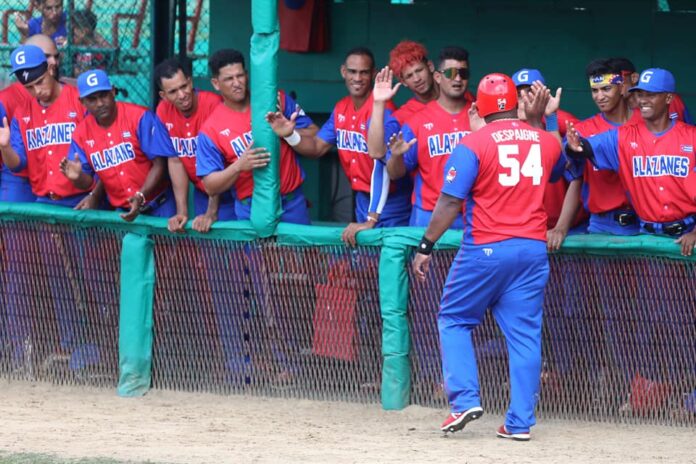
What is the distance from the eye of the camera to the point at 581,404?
20.8ft

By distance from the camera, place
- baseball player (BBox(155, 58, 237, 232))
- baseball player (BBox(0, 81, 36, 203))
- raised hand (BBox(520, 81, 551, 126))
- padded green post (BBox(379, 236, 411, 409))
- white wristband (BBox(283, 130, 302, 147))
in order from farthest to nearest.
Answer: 1. baseball player (BBox(0, 81, 36, 203))
2. baseball player (BBox(155, 58, 237, 232))
3. white wristband (BBox(283, 130, 302, 147))
4. padded green post (BBox(379, 236, 411, 409))
5. raised hand (BBox(520, 81, 551, 126))

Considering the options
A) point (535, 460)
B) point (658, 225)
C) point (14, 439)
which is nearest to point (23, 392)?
point (14, 439)

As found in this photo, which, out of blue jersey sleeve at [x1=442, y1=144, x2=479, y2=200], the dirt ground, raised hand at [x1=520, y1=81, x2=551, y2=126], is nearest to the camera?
the dirt ground

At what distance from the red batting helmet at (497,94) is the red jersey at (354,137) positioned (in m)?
1.25

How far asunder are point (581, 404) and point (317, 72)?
454 centimetres

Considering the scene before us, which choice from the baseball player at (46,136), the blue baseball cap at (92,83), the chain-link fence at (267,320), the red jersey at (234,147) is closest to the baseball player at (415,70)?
the red jersey at (234,147)

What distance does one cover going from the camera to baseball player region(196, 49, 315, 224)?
6996mm

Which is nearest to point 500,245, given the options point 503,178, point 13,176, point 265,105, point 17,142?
point 503,178

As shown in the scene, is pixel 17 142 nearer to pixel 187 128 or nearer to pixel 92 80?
pixel 92 80

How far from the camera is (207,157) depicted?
23.2ft

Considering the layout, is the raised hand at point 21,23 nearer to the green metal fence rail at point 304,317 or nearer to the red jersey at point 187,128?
the red jersey at point 187,128

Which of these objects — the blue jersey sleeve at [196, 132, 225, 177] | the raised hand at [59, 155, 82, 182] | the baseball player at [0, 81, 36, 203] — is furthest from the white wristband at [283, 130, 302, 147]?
the baseball player at [0, 81, 36, 203]

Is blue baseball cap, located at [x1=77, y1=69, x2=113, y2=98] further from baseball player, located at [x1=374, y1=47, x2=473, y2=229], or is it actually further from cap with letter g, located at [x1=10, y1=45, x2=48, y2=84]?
baseball player, located at [x1=374, y1=47, x2=473, y2=229]

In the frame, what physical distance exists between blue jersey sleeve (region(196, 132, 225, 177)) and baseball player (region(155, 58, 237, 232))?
0.15 m
